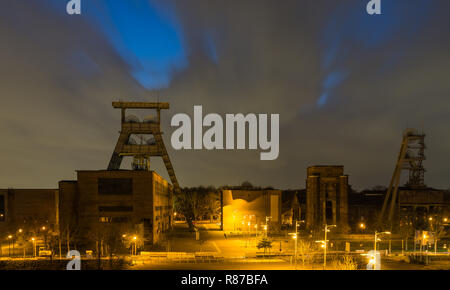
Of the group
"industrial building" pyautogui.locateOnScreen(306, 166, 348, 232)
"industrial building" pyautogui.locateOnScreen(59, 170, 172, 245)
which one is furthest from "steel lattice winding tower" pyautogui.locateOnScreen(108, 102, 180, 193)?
"industrial building" pyautogui.locateOnScreen(306, 166, 348, 232)

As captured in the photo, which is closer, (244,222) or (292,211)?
(244,222)

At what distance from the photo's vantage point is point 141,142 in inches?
2491

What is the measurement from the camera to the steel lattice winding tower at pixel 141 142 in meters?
61.4

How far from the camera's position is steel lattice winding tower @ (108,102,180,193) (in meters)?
61.4

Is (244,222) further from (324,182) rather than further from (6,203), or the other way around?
(6,203)

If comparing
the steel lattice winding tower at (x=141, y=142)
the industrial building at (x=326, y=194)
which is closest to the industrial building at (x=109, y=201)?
the steel lattice winding tower at (x=141, y=142)

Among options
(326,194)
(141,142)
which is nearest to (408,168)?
(326,194)

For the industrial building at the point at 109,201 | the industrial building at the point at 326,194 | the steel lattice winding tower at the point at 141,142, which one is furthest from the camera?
the steel lattice winding tower at the point at 141,142

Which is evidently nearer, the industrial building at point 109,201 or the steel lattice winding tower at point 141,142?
the industrial building at point 109,201

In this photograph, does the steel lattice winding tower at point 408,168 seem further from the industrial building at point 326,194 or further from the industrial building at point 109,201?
the industrial building at point 109,201

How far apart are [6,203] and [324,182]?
54362mm

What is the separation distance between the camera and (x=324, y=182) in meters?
57.0
